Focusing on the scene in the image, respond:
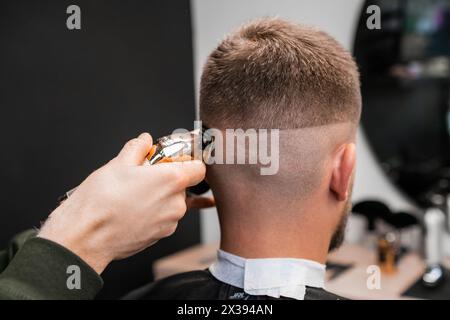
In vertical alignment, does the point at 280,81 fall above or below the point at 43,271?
above

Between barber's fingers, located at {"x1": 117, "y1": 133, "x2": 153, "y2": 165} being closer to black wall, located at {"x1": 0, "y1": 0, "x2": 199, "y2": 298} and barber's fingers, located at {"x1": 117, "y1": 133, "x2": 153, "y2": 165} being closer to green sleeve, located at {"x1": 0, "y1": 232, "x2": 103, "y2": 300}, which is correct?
green sleeve, located at {"x1": 0, "y1": 232, "x2": 103, "y2": 300}

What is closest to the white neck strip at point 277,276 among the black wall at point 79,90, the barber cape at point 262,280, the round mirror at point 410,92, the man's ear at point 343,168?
the barber cape at point 262,280

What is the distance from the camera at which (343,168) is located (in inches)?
42.6

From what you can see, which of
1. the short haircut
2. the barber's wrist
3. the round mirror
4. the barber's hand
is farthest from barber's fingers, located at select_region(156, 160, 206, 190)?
the round mirror

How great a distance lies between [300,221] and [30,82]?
99cm

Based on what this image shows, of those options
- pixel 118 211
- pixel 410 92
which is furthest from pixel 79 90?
pixel 410 92

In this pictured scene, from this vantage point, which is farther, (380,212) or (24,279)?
(380,212)

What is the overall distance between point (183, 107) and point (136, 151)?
630 millimetres

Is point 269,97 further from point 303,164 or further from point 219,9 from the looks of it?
point 219,9

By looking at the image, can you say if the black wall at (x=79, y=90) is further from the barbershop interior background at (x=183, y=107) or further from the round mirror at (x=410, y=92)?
the round mirror at (x=410, y=92)

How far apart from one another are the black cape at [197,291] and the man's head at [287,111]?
0.17 meters

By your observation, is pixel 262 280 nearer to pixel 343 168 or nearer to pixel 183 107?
pixel 343 168
